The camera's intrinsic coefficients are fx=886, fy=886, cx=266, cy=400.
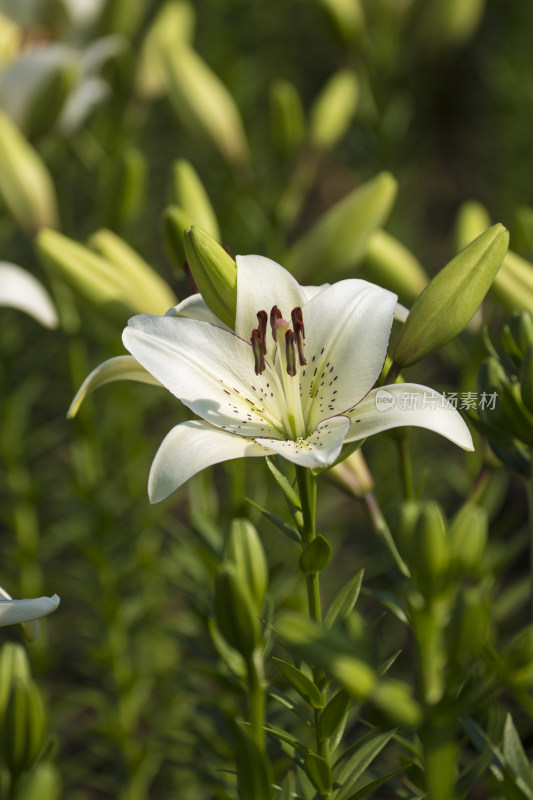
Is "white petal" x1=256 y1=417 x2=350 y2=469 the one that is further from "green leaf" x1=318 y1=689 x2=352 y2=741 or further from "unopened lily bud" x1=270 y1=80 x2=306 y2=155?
"unopened lily bud" x1=270 y1=80 x2=306 y2=155

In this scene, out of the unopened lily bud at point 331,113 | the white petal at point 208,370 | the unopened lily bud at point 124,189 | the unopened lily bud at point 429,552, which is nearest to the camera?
the unopened lily bud at point 429,552

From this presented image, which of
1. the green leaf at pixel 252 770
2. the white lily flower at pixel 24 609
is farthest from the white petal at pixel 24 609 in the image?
the green leaf at pixel 252 770

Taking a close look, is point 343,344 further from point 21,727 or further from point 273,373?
point 21,727

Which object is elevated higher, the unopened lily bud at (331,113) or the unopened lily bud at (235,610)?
the unopened lily bud at (331,113)

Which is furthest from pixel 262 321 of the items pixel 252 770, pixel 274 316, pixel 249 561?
pixel 252 770

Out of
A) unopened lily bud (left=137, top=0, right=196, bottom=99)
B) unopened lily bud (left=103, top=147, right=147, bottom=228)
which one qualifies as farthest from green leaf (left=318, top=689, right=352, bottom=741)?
unopened lily bud (left=137, top=0, right=196, bottom=99)

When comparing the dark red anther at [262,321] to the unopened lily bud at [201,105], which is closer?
the dark red anther at [262,321]

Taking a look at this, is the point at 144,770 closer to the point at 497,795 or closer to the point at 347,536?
the point at 497,795

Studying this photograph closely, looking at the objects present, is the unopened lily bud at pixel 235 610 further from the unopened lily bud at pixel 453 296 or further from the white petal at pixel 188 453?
the unopened lily bud at pixel 453 296
